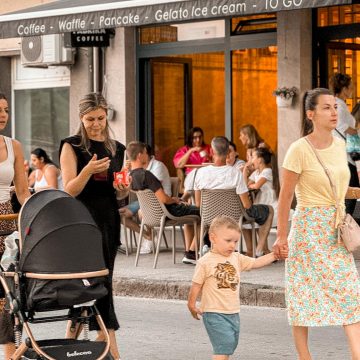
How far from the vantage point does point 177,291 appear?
13477mm

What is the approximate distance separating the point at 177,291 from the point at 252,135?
4177 millimetres

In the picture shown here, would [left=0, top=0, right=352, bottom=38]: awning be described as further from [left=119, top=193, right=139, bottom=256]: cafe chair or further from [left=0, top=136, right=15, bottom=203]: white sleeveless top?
[left=0, top=136, right=15, bottom=203]: white sleeveless top

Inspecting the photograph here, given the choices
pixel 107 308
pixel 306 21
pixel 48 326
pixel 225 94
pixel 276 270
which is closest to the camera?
pixel 107 308

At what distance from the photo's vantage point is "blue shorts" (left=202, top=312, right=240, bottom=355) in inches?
310

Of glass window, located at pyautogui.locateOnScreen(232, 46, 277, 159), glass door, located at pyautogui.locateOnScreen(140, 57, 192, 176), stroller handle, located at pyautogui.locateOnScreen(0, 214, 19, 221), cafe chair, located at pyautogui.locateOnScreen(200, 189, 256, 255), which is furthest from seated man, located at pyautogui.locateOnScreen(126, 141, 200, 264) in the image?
stroller handle, located at pyautogui.locateOnScreen(0, 214, 19, 221)

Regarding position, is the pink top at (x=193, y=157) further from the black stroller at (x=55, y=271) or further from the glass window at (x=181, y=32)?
the black stroller at (x=55, y=271)

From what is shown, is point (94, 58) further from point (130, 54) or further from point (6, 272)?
point (6, 272)

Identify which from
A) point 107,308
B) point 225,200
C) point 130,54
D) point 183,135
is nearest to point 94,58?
point 130,54

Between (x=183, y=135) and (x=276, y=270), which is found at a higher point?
(x=183, y=135)

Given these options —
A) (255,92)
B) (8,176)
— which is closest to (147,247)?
(255,92)

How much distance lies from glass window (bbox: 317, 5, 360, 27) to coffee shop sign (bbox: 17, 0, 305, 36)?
303cm

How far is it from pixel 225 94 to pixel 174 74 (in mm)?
1038

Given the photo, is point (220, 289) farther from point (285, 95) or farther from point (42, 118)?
point (42, 118)

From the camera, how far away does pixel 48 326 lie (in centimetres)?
1128
